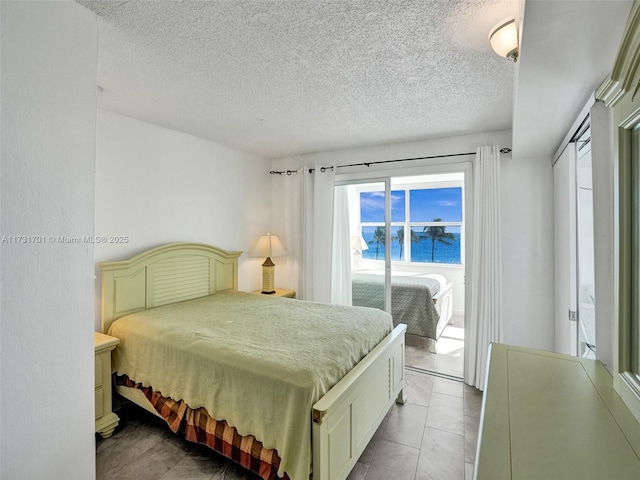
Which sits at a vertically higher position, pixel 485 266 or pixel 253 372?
pixel 485 266

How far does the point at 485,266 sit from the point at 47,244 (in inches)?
128

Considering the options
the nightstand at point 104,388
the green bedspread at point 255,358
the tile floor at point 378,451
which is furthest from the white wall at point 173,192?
the tile floor at point 378,451

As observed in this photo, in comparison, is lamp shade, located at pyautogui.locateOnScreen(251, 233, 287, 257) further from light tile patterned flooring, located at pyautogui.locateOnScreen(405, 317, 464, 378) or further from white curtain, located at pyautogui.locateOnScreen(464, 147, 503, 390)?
white curtain, located at pyautogui.locateOnScreen(464, 147, 503, 390)

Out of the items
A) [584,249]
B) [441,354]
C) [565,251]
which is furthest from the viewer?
[441,354]

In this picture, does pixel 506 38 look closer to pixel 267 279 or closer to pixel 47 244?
pixel 47 244

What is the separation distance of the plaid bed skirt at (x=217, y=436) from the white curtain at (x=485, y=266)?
7.40 feet

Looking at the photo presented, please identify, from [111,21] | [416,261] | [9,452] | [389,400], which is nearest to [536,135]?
[389,400]

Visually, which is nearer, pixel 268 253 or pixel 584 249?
pixel 584 249

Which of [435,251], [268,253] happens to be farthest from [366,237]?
[435,251]

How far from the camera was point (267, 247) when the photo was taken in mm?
4027

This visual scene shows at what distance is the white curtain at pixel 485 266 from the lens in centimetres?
301

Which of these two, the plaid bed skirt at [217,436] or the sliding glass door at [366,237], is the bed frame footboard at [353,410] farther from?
the sliding glass door at [366,237]

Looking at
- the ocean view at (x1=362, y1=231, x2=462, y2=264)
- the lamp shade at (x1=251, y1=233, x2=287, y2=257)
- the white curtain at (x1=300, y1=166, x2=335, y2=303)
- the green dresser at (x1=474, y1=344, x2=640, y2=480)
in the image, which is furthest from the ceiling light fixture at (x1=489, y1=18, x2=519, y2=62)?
the ocean view at (x1=362, y1=231, x2=462, y2=264)

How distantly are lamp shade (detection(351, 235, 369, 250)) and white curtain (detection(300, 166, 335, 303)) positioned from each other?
341mm
